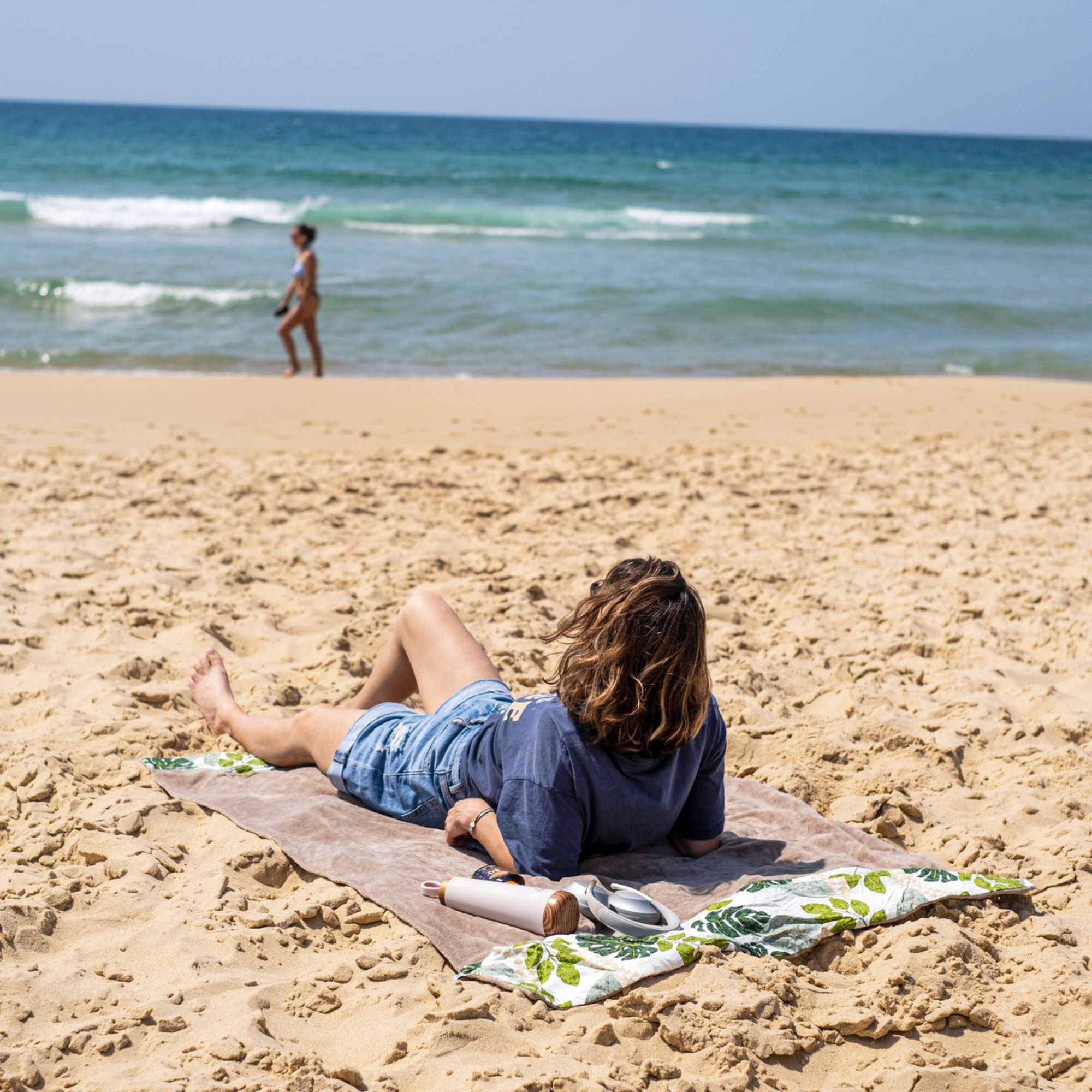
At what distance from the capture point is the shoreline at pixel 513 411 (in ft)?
25.1

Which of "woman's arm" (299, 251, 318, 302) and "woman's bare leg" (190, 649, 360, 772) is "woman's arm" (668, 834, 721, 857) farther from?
"woman's arm" (299, 251, 318, 302)

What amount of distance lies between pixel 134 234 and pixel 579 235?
317 inches

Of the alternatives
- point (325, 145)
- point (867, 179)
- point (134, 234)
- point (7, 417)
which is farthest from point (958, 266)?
point (325, 145)

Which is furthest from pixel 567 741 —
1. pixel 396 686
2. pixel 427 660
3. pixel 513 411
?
pixel 513 411

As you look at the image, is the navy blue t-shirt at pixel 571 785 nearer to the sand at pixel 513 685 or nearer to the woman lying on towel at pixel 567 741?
the woman lying on towel at pixel 567 741

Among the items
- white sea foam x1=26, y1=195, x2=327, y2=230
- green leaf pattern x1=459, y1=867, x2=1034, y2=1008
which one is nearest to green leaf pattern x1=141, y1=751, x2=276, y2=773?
green leaf pattern x1=459, y1=867, x2=1034, y2=1008

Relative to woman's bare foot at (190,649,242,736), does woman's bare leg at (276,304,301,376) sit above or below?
above

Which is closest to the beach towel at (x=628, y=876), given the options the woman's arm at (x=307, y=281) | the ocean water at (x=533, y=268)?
the woman's arm at (x=307, y=281)

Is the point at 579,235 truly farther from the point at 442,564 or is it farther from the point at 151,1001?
the point at 151,1001

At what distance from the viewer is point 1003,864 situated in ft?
9.40

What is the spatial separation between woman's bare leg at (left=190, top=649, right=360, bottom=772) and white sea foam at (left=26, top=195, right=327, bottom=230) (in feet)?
62.4

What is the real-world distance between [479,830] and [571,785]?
11.7 inches

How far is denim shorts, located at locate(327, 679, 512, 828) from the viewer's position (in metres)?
2.87

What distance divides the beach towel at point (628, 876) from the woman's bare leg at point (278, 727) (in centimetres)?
6
